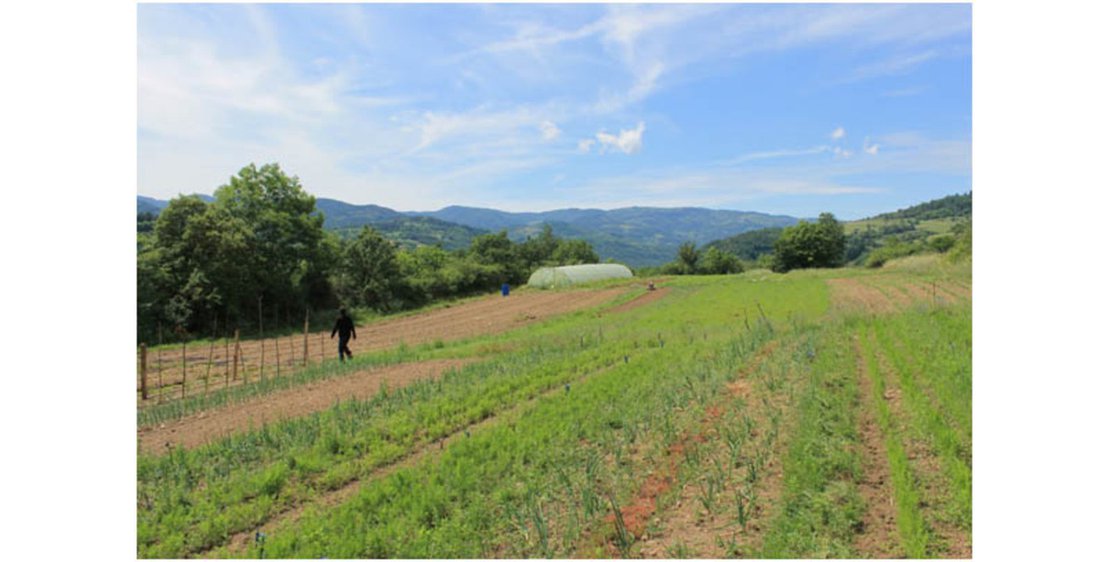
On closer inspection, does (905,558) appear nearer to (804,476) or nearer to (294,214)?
(804,476)

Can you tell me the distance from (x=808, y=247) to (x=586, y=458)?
254 ft

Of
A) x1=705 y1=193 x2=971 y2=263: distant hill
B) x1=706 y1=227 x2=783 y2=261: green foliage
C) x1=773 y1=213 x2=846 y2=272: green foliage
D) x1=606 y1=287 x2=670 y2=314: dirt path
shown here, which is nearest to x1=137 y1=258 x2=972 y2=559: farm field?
x1=606 y1=287 x2=670 y2=314: dirt path

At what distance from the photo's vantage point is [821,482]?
5594 millimetres

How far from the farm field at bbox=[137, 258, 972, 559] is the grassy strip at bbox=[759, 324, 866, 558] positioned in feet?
0.07

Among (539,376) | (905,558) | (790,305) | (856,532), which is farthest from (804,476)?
(790,305)

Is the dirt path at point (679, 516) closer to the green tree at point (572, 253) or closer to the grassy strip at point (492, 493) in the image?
the grassy strip at point (492, 493)

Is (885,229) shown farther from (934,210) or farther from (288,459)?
(288,459)

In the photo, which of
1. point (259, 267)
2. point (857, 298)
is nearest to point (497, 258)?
point (259, 267)

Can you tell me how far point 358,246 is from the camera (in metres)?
37.3

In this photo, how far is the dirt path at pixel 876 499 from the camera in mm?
4559

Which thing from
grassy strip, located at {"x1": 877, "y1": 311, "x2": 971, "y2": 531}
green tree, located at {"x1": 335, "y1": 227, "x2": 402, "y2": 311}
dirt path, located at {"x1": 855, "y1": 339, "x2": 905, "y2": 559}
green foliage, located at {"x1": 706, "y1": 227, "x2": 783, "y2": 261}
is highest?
green foliage, located at {"x1": 706, "y1": 227, "x2": 783, "y2": 261}

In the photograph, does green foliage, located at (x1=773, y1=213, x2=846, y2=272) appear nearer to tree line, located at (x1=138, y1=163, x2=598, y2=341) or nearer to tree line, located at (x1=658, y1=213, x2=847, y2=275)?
tree line, located at (x1=658, y1=213, x2=847, y2=275)

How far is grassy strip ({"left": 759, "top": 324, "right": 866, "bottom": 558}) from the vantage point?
14.9 ft

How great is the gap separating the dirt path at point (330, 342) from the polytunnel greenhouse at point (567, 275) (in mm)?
10588
